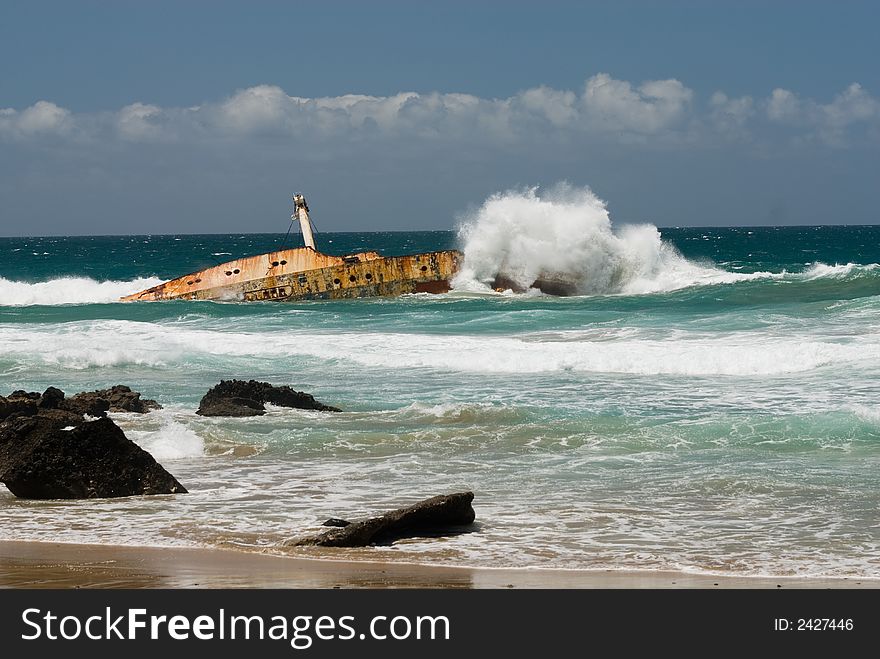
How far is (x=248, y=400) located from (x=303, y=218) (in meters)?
24.6

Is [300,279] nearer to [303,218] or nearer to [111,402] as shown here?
[303,218]

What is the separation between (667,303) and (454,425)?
62.0 feet

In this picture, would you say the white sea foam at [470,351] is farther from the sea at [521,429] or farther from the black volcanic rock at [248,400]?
the black volcanic rock at [248,400]

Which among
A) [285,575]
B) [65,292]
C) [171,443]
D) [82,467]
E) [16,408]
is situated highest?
[65,292]

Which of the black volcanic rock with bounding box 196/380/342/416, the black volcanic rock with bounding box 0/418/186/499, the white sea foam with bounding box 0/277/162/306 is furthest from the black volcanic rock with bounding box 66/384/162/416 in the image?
the white sea foam with bounding box 0/277/162/306

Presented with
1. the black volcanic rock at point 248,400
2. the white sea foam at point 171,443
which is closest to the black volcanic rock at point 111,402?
the black volcanic rock at point 248,400

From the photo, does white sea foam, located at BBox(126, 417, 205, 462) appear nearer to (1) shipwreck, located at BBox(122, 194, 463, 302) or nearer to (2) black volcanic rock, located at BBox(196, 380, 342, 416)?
(2) black volcanic rock, located at BBox(196, 380, 342, 416)

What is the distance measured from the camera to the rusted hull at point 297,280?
33906 millimetres

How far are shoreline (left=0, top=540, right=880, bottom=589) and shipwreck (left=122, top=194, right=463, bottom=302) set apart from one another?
26.6 m

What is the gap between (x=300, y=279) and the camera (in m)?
34.0

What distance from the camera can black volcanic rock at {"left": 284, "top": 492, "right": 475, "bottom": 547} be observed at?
7.54 m

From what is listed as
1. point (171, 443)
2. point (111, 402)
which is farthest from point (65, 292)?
point (171, 443)
